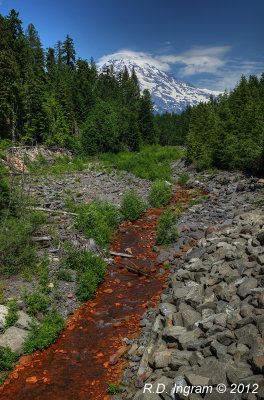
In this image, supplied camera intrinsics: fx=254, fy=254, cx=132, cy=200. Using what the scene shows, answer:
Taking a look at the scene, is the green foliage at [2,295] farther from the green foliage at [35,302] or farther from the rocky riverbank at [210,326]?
the rocky riverbank at [210,326]

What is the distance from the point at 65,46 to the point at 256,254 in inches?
3223

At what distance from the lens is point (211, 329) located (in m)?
7.00

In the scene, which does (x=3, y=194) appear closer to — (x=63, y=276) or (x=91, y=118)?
(x=63, y=276)

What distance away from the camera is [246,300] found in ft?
25.0

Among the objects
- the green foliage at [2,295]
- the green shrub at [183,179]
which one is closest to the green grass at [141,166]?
the green shrub at [183,179]

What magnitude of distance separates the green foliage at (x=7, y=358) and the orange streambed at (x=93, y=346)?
0.72ft

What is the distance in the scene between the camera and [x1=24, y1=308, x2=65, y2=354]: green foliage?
8.25 meters

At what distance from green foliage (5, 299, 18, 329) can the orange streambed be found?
51.8 inches

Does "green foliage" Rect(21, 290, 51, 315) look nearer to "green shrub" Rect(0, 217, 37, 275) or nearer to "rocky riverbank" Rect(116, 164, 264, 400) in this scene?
"green shrub" Rect(0, 217, 37, 275)

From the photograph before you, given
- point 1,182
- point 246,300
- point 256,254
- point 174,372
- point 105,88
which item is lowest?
point 174,372

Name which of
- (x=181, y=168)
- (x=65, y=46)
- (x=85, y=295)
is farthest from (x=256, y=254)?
(x=65, y=46)

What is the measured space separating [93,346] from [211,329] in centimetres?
423

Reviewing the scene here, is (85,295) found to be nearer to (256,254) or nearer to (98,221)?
(98,221)

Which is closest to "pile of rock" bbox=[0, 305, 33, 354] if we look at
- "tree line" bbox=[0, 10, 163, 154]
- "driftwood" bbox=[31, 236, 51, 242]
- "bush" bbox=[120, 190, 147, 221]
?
"driftwood" bbox=[31, 236, 51, 242]
